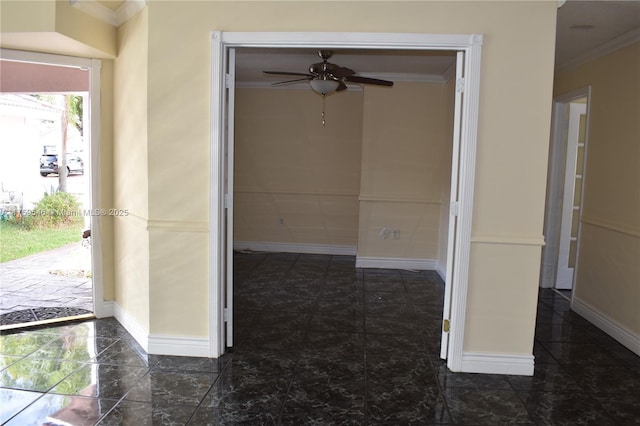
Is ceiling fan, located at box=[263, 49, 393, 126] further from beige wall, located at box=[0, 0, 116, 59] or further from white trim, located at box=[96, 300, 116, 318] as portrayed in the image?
Result: white trim, located at box=[96, 300, 116, 318]

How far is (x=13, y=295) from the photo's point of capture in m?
4.33

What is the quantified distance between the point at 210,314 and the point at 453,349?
1556mm

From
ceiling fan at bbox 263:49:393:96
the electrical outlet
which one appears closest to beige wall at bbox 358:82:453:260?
the electrical outlet

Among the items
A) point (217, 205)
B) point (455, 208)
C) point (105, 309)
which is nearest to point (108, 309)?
point (105, 309)

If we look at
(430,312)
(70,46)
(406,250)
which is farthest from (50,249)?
(406,250)

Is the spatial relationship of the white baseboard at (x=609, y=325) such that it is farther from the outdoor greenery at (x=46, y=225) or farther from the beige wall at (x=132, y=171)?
the outdoor greenery at (x=46, y=225)

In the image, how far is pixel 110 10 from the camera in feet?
11.2

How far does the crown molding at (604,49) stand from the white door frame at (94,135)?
3.90 metres

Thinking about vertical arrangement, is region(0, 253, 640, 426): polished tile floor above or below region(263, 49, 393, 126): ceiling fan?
below

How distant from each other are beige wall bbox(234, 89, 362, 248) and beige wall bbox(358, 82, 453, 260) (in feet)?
2.61

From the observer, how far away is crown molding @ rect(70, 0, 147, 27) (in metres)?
3.17

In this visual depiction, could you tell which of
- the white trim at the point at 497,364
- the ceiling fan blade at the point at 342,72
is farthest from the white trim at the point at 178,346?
the ceiling fan blade at the point at 342,72

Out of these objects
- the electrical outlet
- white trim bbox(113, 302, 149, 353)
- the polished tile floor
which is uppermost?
the electrical outlet

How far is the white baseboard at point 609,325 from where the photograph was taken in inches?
142
